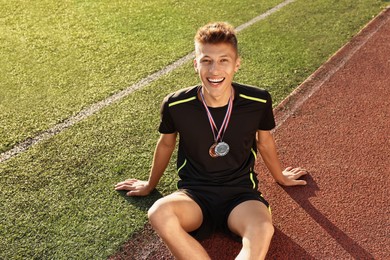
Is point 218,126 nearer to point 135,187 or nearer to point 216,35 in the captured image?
point 216,35

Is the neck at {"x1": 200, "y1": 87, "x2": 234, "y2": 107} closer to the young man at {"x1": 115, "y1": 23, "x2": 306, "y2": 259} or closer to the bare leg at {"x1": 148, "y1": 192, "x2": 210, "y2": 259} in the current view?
the young man at {"x1": 115, "y1": 23, "x2": 306, "y2": 259}

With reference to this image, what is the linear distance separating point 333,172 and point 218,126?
1.35m

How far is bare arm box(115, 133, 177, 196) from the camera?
3.54 metres

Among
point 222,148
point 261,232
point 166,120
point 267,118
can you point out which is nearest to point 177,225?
point 261,232

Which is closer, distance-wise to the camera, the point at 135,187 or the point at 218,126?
the point at 218,126

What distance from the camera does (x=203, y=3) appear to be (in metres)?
7.82

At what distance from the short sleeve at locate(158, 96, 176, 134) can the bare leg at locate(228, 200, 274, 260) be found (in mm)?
678

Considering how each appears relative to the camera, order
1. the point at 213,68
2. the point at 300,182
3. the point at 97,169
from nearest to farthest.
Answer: the point at 213,68 < the point at 300,182 < the point at 97,169

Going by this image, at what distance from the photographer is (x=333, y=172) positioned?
13.8 ft

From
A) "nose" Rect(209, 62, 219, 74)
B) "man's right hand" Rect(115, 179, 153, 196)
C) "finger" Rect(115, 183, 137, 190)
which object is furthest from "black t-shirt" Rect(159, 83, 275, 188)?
"finger" Rect(115, 183, 137, 190)

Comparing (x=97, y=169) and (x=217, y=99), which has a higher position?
(x=217, y=99)

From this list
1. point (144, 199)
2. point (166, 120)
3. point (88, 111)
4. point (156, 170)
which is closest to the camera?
point (166, 120)

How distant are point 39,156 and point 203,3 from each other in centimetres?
435

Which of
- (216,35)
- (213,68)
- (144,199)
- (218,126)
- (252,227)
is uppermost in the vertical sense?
(216,35)
